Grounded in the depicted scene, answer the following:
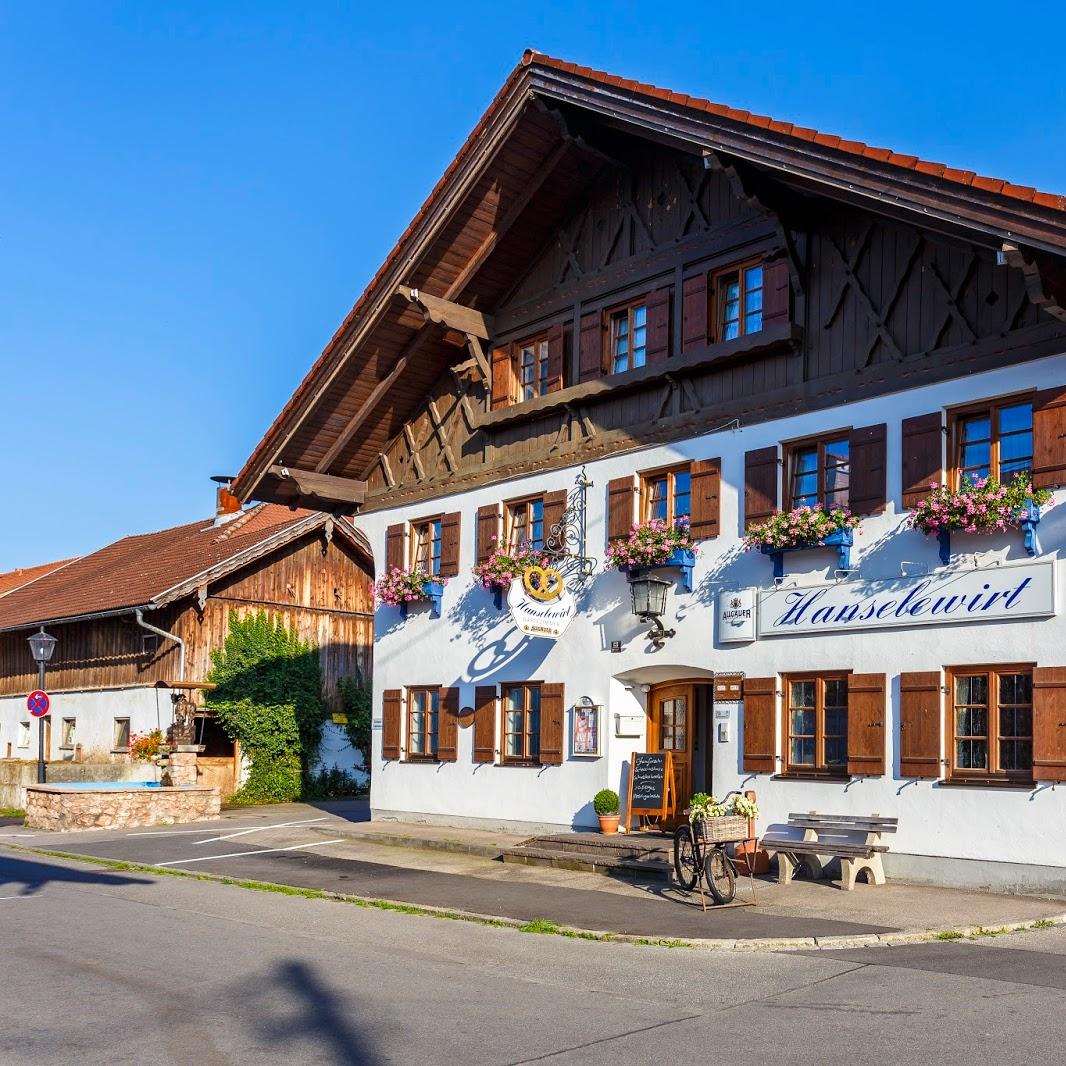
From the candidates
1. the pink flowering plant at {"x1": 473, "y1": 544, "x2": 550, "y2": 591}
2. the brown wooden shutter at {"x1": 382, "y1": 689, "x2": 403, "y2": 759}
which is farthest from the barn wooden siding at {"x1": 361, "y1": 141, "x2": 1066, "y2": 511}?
the brown wooden shutter at {"x1": 382, "y1": 689, "x2": 403, "y2": 759}

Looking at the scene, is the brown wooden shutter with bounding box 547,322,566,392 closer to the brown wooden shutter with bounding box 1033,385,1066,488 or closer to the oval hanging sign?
the oval hanging sign

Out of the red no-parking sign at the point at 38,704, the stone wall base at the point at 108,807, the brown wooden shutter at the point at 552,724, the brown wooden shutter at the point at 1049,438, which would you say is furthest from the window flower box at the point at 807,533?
the red no-parking sign at the point at 38,704

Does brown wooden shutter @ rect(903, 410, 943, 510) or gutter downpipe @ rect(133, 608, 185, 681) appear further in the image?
gutter downpipe @ rect(133, 608, 185, 681)

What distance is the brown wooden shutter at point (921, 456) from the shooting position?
44.2 feet

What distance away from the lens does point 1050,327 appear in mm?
12594

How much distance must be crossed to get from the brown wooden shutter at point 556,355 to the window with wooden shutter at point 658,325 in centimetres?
176

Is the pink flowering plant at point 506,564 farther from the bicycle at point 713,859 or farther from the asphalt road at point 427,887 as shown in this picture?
the bicycle at point 713,859

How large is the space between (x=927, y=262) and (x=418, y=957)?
884cm

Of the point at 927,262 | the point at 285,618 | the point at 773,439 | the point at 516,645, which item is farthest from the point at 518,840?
the point at 285,618

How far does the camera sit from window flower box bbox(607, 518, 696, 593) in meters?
15.9

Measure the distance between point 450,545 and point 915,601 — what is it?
8206mm

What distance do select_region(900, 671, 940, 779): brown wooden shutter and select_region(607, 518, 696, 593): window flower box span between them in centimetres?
331

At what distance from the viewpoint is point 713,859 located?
12.5m

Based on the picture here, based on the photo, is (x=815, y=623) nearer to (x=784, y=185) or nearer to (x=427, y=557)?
(x=784, y=185)
